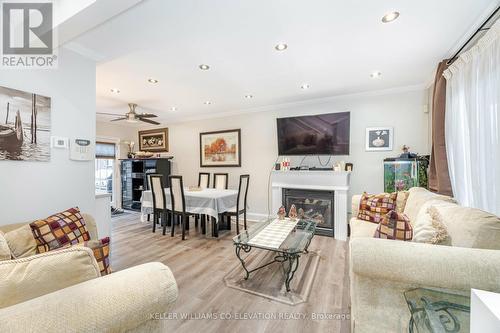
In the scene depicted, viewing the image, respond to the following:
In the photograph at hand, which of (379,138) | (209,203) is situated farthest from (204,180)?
(379,138)

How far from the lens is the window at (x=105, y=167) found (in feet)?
18.6

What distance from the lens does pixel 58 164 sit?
2.04m

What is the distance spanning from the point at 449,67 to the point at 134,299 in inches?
137

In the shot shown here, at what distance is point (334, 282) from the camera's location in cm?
220

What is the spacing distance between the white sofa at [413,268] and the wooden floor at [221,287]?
525mm

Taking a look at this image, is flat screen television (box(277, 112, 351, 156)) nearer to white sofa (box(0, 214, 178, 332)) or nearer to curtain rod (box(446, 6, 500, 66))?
curtain rod (box(446, 6, 500, 66))

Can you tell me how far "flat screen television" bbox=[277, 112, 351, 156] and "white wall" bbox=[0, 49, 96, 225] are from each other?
3.06 metres

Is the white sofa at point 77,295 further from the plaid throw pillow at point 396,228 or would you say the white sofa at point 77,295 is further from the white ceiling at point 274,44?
the white ceiling at point 274,44

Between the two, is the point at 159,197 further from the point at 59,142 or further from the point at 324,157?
the point at 324,157

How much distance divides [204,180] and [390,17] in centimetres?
417

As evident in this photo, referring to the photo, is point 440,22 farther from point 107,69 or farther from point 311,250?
point 107,69

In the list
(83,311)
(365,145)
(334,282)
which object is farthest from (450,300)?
(365,145)

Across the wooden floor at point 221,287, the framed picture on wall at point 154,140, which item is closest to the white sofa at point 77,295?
the wooden floor at point 221,287

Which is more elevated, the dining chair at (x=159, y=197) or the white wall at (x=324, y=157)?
the white wall at (x=324, y=157)
